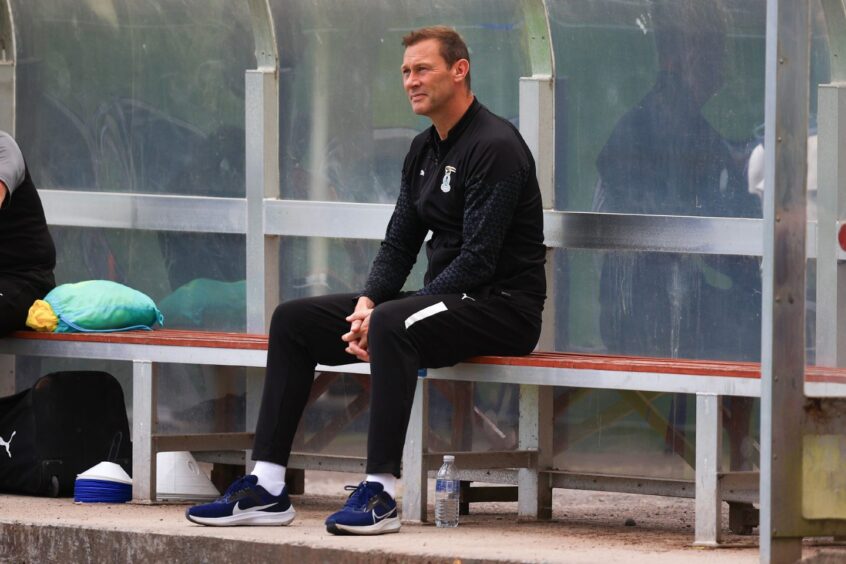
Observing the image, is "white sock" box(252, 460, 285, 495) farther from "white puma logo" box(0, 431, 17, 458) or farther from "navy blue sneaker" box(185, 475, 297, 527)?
"white puma logo" box(0, 431, 17, 458)

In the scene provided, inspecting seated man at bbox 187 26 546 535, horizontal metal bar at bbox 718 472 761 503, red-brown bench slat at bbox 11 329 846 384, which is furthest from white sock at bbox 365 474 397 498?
horizontal metal bar at bbox 718 472 761 503

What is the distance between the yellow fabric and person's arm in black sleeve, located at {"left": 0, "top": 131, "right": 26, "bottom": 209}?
390 mm

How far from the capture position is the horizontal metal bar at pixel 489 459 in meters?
5.71

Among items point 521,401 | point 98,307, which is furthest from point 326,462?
point 98,307

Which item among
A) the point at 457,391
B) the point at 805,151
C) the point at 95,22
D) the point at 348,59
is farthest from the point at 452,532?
the point at 95,22

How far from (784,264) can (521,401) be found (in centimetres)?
197

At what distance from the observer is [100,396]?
6.45 metres

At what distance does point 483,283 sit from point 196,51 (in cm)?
212

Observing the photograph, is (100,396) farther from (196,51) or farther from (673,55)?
(673,55)

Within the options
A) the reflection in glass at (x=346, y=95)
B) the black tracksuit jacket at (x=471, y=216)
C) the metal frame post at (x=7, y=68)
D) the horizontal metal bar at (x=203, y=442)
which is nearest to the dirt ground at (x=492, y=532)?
the horizontal metal bar at (x=203, y=442)

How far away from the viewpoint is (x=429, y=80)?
561 cm

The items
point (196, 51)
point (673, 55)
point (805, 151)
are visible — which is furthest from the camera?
point (196, 51)

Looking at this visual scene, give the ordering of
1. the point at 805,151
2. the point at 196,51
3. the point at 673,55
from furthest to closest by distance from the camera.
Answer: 1. the point at 196,51
2. the point at 673,55
3. the point at 805,151

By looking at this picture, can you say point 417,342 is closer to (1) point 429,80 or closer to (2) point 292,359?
(2) point 292,359
